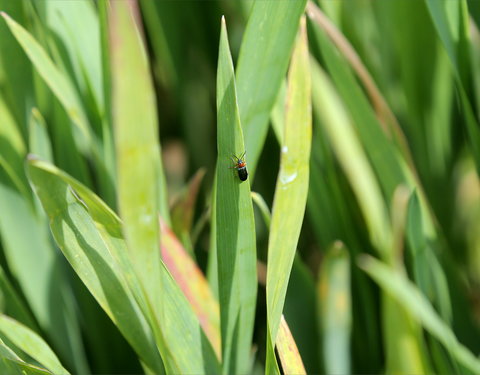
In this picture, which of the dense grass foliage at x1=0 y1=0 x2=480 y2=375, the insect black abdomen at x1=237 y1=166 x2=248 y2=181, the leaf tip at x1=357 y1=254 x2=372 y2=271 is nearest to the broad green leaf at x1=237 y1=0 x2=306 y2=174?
the dense grass foliage at x1=0 y1=0 x2=480 y2=375

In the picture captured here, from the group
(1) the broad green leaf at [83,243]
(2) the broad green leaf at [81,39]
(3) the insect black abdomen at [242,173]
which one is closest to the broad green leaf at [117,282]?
(1) the broad green leaf at [83,243]

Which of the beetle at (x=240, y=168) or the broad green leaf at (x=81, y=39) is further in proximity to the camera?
the broad green leaf at (x=81, y=39)

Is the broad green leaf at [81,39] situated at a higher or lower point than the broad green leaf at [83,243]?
higher

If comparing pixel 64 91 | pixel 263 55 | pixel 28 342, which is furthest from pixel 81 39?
pixel 28 342

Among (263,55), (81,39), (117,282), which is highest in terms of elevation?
(81,39)

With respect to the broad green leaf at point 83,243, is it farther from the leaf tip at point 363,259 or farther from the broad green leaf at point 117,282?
the leaf tip at point 363,259

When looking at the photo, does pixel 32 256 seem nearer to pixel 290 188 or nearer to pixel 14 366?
pixel 14 366
